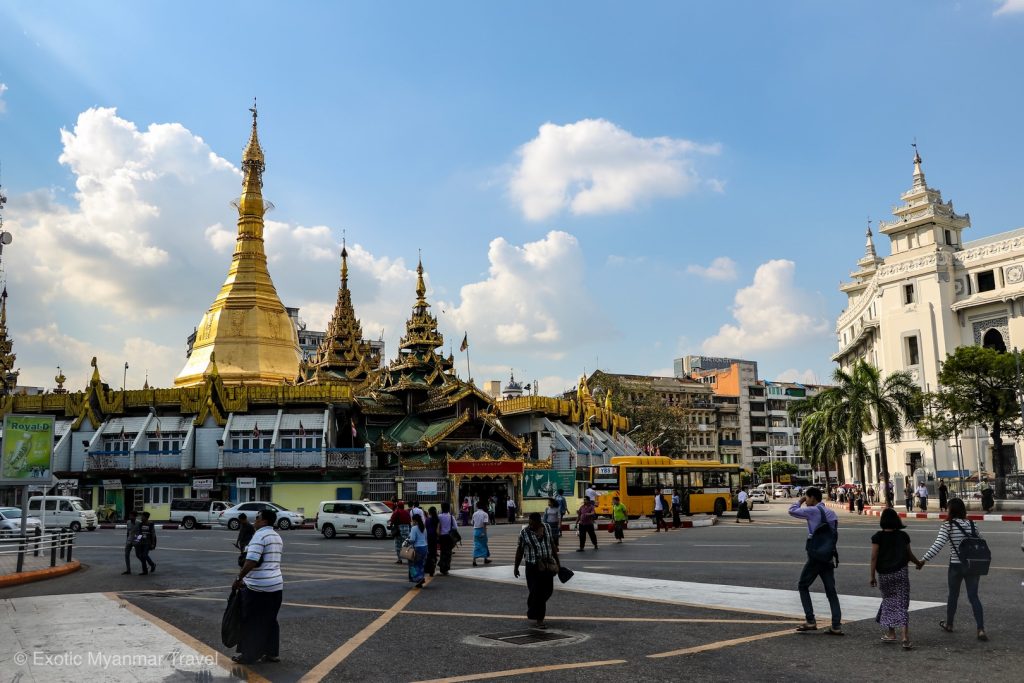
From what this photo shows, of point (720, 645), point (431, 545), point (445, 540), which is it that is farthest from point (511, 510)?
point (720, 645)

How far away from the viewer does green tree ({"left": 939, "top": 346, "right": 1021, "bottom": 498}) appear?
1607 inches

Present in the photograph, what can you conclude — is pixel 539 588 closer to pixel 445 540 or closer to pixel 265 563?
pixel 265 563

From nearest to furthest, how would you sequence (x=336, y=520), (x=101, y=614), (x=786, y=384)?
1. (x=101, y=614)
2. (x=336, y=520)
3. (x=786, y=384)

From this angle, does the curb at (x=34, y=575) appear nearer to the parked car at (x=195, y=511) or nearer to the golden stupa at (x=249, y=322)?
the parked car at (x=195, y=511)

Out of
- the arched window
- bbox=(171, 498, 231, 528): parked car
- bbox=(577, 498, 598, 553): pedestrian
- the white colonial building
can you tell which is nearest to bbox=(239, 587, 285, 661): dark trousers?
bbox=(577, 498, 598, 553): pedestrian

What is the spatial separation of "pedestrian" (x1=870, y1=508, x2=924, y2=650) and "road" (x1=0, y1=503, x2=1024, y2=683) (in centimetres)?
27

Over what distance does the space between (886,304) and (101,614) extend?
59.0m

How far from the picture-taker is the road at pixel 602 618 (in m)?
8.27

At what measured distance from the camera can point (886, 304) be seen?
6009 centimetres

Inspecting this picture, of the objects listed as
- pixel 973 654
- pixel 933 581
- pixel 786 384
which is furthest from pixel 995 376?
pixel 786 384

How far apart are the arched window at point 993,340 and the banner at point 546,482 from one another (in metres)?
30.1

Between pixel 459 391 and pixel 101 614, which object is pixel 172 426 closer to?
pixel 459 391

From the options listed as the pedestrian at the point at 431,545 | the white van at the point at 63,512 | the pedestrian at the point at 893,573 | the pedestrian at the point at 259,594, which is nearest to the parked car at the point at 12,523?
the white van at the point at 63,512

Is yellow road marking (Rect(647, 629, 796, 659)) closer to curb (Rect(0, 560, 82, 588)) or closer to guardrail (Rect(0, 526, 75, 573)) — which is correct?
curb (Rect(0, 560, 82, 588))
